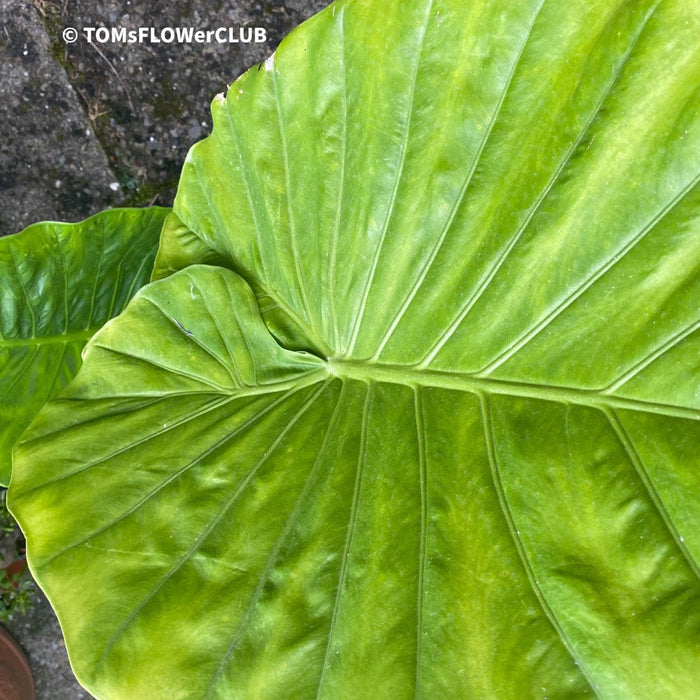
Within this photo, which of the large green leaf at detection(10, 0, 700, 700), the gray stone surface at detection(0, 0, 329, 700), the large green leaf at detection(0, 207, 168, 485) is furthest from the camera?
the gray stone surface at detection(0, 0, 329, 700)

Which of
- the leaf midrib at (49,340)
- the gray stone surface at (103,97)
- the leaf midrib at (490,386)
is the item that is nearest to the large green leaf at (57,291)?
the leaf midrib at (49,340)

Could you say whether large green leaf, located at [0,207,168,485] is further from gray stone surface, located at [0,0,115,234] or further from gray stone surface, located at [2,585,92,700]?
gray stone surface, located at [2,585,92,700]

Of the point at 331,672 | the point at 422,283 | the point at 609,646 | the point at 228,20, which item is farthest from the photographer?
the point at 228,20

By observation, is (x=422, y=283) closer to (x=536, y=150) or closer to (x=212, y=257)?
(x=536, y=150)

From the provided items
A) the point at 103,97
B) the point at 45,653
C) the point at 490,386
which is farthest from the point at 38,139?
the point at 490,386

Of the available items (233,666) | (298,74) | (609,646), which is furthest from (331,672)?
(298,74)

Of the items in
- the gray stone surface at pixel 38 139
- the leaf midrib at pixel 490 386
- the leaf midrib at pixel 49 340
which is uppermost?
the gray stone surface at pixel 38 139

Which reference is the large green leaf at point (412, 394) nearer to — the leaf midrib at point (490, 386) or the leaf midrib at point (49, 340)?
the leaf midrib at point (490, 386)

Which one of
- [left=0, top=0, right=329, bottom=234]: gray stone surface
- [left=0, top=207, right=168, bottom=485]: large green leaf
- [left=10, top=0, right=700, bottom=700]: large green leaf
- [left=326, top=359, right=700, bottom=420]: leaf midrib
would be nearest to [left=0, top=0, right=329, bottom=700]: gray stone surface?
[left=0, top=0, right=329, bottom=234]: gray stone surface
